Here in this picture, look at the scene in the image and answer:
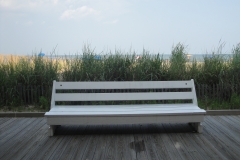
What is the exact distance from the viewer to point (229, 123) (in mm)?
3951

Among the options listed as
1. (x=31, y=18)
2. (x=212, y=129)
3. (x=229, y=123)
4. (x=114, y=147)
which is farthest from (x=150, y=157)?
(x=31, y=18)

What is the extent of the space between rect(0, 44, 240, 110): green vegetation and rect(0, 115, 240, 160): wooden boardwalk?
0.97 metres

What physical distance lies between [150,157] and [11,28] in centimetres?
757

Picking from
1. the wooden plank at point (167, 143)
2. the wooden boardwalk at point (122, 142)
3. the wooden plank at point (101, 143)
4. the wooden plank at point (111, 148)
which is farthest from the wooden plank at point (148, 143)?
the wooden plank at point (101, 143)

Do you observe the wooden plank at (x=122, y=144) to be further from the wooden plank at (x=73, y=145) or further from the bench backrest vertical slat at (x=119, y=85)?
the bench backrest vertical slat at (x=119, y=85)

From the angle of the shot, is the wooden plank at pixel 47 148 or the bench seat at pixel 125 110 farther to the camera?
the bench seat at pixel 125 110

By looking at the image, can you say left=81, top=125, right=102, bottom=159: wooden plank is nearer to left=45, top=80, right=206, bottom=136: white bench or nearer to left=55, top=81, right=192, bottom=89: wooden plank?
left=45, top=80, right=206, bottom=136: white bench

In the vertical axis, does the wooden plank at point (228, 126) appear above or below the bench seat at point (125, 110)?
below

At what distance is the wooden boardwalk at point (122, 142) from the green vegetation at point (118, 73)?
3.19 ft

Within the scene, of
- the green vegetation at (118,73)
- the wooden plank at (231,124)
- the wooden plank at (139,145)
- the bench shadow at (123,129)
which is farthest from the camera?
the green vegetation at (118,73)

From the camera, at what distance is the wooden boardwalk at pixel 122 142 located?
2.73 m

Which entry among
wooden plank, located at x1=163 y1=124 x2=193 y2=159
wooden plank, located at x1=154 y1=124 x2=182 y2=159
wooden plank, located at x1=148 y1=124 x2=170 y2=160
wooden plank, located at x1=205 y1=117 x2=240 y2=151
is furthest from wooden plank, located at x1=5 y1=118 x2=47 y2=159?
wooden plank, located at x1=205 y1=117 x2=240 y2=151

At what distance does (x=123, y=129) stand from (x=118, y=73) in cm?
184

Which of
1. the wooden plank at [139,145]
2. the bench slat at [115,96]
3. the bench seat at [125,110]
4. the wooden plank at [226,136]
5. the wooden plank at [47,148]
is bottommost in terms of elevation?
the wooden plank at [47,148]
